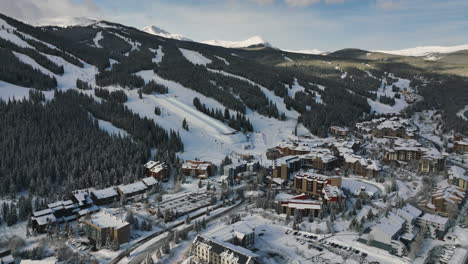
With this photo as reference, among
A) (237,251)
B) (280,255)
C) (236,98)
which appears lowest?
(280,255)

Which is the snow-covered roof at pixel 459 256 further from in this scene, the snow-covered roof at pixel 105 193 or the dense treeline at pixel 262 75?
the dense treeline at pixel 262 75

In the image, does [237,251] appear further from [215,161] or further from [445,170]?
[445,170]

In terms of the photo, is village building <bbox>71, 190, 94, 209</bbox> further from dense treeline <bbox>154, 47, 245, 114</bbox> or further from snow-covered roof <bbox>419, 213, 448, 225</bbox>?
dense treeline <bbox>154, 47, 245, 114</bbox>

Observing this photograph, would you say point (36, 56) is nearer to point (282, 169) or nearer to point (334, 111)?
point (334, 111)

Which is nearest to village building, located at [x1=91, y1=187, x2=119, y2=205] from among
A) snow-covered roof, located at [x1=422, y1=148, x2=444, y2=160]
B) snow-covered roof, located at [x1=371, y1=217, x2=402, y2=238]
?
snow-covered roof, located at [x1=371, y1=217, x2=402, y2=238]

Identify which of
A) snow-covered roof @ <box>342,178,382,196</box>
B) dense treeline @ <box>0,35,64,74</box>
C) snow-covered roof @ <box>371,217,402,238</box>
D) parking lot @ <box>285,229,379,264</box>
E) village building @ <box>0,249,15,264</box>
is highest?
dense treeline @ <box>0,35,64,74</box>

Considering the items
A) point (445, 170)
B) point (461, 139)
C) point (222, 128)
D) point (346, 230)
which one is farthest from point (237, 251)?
point (461, 139)
